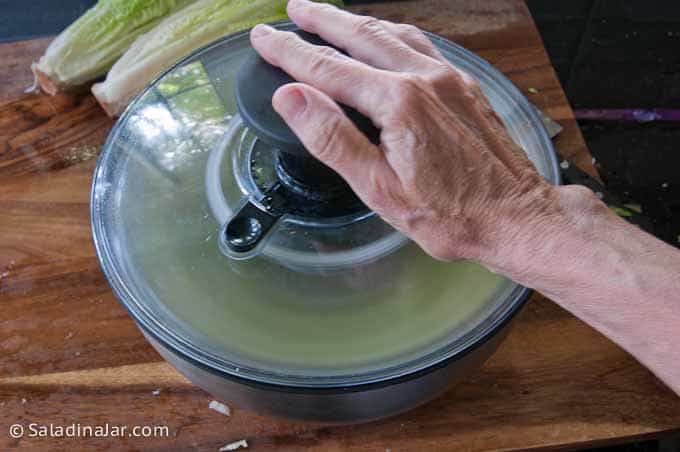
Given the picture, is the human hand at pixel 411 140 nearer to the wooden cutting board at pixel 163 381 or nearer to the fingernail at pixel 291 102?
the fingernail at pixel 291 102

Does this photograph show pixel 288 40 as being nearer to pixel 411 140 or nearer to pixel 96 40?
pixel 411 140

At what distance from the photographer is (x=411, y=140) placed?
1.85ft

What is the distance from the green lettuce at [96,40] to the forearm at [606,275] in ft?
2.52

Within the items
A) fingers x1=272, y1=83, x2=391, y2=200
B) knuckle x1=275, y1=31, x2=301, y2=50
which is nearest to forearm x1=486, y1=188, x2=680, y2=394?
fingers x1=272, y1=83, x2=391, y2=200

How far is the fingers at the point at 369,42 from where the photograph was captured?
0.62 metres

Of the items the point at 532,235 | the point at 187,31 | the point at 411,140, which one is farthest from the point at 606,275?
the point at 187,31

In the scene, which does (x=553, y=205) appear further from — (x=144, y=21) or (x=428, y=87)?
(x=144, y=21)

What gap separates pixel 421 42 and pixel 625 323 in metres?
0.32

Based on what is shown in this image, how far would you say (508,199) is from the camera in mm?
594

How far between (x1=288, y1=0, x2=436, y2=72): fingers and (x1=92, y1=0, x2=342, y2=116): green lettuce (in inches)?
21.6

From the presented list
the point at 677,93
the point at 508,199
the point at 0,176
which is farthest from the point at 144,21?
the point at 677,93

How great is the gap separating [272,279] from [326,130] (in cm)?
18

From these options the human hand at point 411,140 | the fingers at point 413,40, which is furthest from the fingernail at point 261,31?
the fingers at point 413,40

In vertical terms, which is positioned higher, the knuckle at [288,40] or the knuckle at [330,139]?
the knuckle at [288,40]
